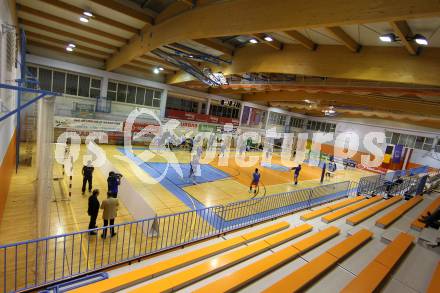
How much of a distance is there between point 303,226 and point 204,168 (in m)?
11.4

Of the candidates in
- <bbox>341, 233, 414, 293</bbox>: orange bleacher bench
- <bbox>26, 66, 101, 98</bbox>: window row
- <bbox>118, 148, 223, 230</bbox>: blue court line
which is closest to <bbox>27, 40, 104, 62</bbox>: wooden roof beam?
<bbox>26, 66, 101, 98</bbox>: window row

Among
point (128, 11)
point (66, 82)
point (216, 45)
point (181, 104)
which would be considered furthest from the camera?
point (181, 104)

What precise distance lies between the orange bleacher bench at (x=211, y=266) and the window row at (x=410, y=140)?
30.7 m

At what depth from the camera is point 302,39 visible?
825 centimetres

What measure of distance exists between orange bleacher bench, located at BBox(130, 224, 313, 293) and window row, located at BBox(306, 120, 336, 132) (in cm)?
3486

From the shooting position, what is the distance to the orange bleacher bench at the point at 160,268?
13.4ft

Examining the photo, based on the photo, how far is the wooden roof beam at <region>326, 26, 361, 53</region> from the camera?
673 centimetres

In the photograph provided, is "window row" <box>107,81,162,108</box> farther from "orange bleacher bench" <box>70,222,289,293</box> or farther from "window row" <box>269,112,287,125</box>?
"orange bleacher bench" <box>70,222,289,293</box>

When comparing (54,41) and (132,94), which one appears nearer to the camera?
(54,41)

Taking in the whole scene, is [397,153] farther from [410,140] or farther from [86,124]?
[86,124]

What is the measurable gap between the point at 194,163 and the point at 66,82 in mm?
12794

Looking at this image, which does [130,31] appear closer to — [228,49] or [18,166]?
[228,49]

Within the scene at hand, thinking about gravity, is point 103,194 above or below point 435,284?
below

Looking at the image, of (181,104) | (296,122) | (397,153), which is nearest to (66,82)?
(181,104)
